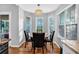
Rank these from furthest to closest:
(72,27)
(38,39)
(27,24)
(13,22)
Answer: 1. (27,24)
2. (13,22)
3. (38,39)
4. (72,27)

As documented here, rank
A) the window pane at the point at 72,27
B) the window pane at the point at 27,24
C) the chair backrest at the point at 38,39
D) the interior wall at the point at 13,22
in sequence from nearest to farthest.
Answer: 1. the window pane at the point at 72,27
2. the chair backrest at the point at 38,39
3. the interior wall at the point at 13,22
4. the window pane at the point at 27,24

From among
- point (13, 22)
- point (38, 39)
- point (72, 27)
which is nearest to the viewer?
point (72, 27)

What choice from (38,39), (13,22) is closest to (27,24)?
(13,22)

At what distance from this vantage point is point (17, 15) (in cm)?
548

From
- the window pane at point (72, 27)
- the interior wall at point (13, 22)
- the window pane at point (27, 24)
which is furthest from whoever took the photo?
the window pane at point (27, 24)

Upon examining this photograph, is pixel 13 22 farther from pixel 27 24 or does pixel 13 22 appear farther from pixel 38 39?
pixel 27 24

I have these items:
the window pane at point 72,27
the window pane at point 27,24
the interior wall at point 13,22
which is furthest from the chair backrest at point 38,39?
the window pane at point 27,24

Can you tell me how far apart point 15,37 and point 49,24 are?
2.47 metres

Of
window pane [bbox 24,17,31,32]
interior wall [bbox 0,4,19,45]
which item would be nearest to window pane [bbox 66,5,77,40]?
interior wall [bbox 0,4,19,45]

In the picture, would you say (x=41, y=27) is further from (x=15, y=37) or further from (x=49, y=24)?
(x=15, y=37)

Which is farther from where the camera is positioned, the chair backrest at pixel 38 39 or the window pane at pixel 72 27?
the chair backrest at pixel 38 39

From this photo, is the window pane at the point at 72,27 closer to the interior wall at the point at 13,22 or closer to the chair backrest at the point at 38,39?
the chair backrest at the point at 38,39
